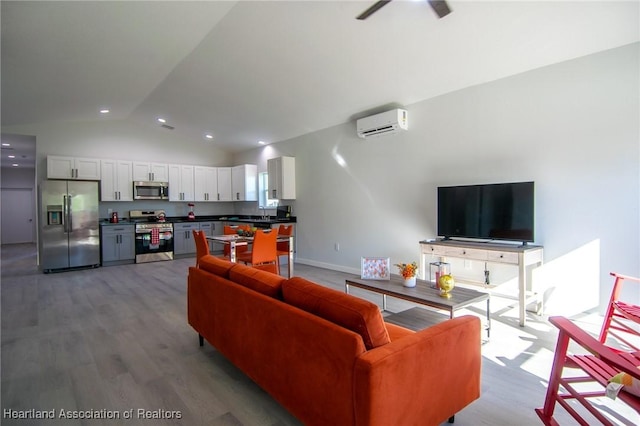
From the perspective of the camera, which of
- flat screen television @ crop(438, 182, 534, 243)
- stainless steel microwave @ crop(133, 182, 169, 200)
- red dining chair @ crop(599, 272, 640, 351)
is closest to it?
red dining chair @ crop(599, 272, 640, 351)

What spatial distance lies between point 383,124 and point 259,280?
3.60 meters

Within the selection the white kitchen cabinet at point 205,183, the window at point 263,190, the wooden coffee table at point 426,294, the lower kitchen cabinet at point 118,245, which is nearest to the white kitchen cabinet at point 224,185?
the white kitchen cabinet at point 205,183

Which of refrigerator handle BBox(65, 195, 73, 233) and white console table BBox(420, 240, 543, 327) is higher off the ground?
refrigerator handle BBox(65, 195, 73, 233)

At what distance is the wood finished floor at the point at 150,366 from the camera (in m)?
1.94

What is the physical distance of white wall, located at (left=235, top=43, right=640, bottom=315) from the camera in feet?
10.1

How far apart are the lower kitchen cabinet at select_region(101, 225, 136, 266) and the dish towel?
1.19ft

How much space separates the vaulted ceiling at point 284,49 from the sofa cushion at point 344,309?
2758 millimetres

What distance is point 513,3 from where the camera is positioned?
2.78 m

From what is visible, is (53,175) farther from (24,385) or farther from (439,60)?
(439,60)

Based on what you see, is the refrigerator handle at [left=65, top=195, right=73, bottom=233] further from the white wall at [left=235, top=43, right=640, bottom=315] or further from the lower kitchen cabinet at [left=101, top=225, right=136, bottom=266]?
the white wall at [left=235, top=43, right=640, bottom=315]

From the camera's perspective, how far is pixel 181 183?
8.00 metres

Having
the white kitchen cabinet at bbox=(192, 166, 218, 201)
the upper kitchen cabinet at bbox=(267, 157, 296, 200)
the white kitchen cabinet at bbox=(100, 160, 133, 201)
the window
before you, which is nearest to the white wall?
the upper kitchen cabinet at bbox=(267, 157, 296, 200)

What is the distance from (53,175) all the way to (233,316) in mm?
6464

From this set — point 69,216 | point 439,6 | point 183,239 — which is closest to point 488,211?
point 439,6
